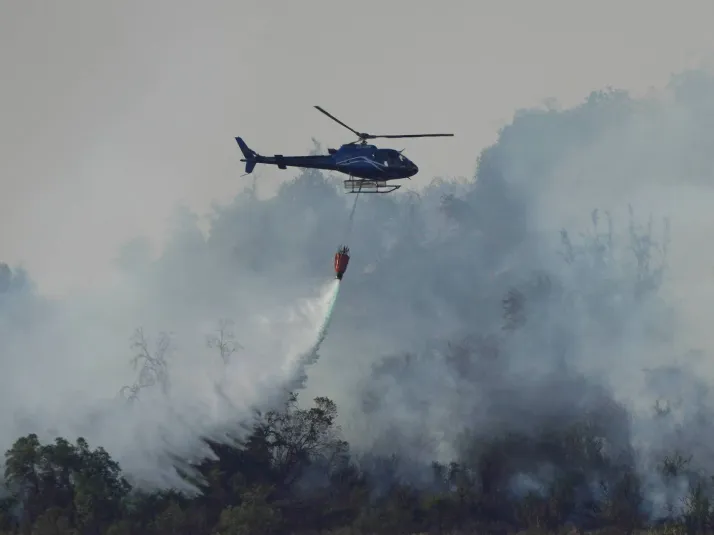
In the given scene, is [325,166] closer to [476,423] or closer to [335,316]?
[476,423]

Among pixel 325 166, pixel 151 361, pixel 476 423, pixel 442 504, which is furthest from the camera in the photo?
pixel 151 361

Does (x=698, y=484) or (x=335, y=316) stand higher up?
(x=335, y=316)

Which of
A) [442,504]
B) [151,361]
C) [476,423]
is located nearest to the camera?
[442,504]

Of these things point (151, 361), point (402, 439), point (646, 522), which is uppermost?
point (151, 361)

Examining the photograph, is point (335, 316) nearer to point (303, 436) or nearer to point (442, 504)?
point (303, 436)

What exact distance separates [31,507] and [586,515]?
48.3 m

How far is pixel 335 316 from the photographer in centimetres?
17375

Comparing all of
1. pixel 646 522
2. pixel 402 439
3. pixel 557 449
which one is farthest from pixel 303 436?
pixel 646 522

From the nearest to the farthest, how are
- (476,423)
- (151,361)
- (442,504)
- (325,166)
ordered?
(325,166)
(442,504)
(476,423)
(151,361)

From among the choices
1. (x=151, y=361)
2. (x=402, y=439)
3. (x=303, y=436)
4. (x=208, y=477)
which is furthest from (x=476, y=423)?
(x=151, y=361)

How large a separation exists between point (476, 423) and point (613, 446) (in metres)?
12.8

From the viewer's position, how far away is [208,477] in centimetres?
13725

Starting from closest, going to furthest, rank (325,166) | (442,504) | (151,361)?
(325,166) < (442,504) < (151,361)

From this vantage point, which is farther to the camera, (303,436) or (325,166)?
(303,436)
